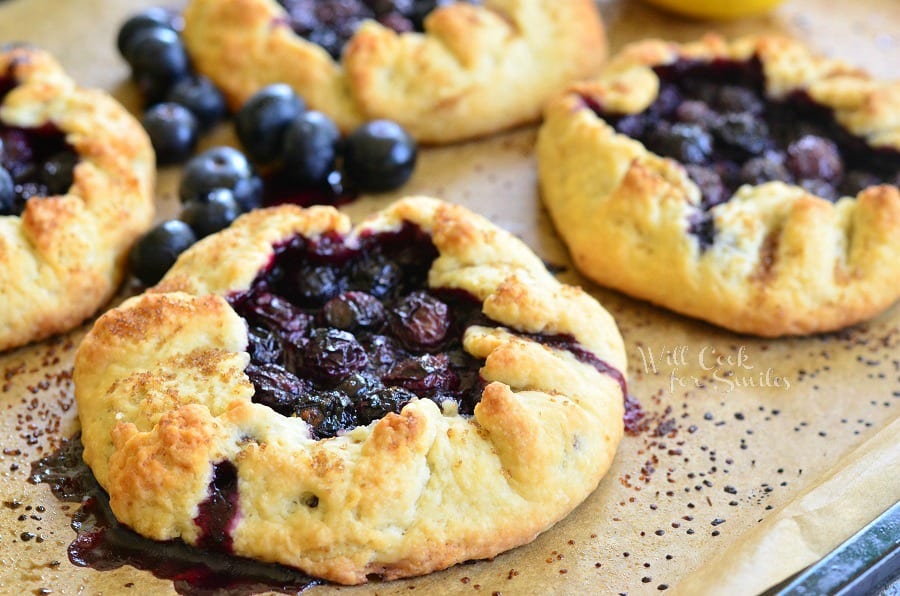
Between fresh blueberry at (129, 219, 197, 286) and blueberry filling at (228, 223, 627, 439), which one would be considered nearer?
blueberry filling at (228, 223, 627, 439)

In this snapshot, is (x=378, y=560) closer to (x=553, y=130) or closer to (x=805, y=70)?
A: (x=553, y=130)

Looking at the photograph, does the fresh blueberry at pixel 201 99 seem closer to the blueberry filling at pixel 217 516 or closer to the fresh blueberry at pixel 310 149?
the fresh blueberry at pixel 310 149

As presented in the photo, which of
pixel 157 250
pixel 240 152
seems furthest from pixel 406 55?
pixel 157 250

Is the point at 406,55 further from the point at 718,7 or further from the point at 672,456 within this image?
the point at 672,456

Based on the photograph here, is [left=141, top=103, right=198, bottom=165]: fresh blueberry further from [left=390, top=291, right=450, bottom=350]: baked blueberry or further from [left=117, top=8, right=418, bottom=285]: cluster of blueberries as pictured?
[left=390, top=291, right=450, bottom=350]: baked blueberry

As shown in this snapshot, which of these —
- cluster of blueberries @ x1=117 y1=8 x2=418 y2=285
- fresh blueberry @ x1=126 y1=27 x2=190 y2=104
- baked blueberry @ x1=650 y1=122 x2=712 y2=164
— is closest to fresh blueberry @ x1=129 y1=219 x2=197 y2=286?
cluster of blueberries @ x1=117 y1=8 x2=418 y2=285

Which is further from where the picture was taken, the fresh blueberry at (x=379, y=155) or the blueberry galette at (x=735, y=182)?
the fresh blueberry at (x=379, y=155)

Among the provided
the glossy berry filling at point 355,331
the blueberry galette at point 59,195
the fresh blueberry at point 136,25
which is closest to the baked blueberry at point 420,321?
the glossy berry filling at point 355,331
